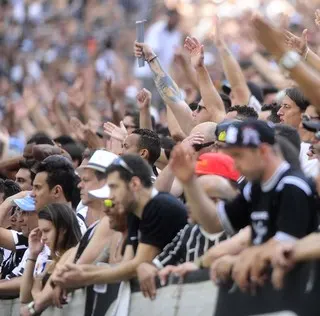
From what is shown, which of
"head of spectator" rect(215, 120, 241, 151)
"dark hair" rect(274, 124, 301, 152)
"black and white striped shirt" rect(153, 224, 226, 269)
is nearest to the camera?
"dark hair" rect(274, 124, 301, 152)

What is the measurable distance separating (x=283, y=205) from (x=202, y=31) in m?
18.8

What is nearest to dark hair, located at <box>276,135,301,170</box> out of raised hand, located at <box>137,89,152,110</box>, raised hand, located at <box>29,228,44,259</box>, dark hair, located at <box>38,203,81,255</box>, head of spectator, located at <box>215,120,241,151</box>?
head of spectator, located at <box>215,120,241,151</box>

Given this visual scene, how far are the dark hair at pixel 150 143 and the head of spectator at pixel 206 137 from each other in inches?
14.5

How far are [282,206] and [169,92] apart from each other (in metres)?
4.81

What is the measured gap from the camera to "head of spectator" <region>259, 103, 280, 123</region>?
10927mm

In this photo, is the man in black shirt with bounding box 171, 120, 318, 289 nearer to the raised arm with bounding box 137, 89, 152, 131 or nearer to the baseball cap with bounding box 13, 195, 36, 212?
the baseball cap with bounding box 13, 195, 36, 212

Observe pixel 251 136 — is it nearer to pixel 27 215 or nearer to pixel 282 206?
pixel 282 206

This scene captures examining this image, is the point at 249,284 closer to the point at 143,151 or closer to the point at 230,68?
the point at 143,151

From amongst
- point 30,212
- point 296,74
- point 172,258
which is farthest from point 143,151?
point 296,74

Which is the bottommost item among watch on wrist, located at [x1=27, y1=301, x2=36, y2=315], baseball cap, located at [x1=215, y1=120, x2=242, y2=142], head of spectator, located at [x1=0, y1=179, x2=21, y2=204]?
watch on wrist, located at [x1=27, y1=301, x2=36, y2=315]

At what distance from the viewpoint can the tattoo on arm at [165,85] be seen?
38.9 ft

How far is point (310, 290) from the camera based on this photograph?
6.67 metres

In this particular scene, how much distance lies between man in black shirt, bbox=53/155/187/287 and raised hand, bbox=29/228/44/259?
4.54 ft

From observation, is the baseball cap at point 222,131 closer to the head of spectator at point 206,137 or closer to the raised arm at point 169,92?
the head of spectator at point 206,137
